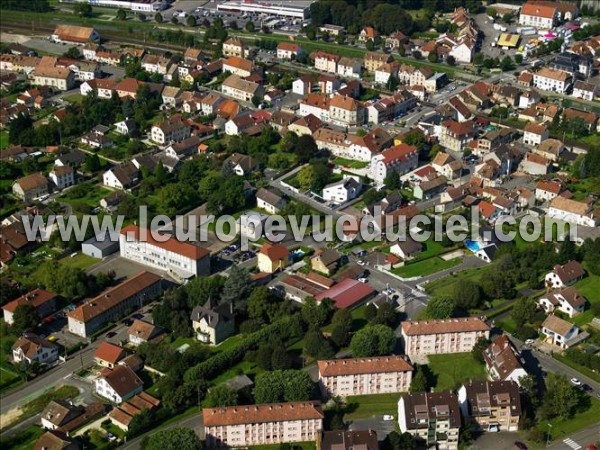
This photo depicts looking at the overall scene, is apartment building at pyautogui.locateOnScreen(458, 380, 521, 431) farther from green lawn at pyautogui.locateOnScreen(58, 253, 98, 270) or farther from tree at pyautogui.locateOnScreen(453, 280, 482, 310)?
green lawn at pyautogui.locateOnScreen(58, 253, 98, 270)

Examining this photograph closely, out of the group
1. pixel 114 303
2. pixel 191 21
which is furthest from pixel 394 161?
pixel 191 21

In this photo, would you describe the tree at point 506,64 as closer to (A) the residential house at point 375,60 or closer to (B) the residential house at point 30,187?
(A) the residential house at point 375,60

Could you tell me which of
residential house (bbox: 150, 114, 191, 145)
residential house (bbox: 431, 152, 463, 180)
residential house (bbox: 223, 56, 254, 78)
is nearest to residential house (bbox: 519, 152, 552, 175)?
residential house (bbox: 431, 152, 463, 180)

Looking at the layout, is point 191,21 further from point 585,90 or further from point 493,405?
point 493,405

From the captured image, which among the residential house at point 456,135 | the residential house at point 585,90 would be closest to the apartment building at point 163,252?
the residential house at point 456,135

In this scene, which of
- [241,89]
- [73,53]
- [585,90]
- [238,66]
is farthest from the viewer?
[73,53]

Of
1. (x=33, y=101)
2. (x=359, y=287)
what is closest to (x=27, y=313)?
(x=359, y=287)
